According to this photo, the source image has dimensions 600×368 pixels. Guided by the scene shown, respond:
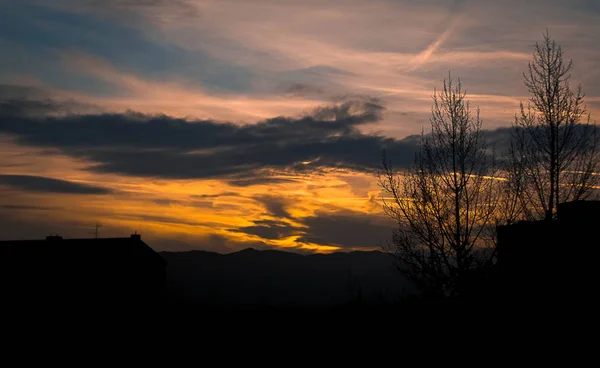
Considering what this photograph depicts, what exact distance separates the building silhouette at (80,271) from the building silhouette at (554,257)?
36861 mm

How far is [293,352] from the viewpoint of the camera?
13.6 m

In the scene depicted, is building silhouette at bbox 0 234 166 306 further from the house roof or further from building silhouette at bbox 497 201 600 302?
building silhouette at bbox 497 201 600 302

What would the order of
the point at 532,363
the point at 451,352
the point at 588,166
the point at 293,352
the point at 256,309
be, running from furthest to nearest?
the point at 588,166, the point at 256,309, the point at 293,352, the point at 451,352, the point at 532,363

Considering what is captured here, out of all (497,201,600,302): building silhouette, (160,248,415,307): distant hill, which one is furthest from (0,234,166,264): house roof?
(160,248,415,307): distant hill

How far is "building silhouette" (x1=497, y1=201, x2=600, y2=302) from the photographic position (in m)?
15.2

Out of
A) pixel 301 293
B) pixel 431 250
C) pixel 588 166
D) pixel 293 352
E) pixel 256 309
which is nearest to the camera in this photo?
pixel 293 352

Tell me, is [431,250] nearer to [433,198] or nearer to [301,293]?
[433,198]

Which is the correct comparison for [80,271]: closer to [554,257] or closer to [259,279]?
[554,257]

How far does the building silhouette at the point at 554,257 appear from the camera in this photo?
1520 cm

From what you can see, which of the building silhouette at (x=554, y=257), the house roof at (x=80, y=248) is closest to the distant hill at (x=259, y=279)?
the house roof at (x=80, y=248)

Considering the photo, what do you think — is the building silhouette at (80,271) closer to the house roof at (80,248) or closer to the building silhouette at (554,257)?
the house roof at (80,248)

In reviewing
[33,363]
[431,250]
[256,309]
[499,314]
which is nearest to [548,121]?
[431,250]

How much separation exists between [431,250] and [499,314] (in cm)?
958

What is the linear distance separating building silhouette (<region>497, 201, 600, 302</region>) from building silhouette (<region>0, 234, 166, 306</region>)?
3686cm
